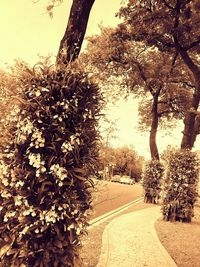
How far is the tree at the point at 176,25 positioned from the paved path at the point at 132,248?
6.95 m

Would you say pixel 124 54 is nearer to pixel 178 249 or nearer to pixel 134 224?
pixel 134 224

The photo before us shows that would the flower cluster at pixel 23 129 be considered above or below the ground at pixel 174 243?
above

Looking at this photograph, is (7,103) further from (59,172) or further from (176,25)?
(176,25)

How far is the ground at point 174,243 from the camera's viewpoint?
317 inches

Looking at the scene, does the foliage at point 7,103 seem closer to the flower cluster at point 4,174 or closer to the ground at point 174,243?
the flower cluster at point 4,174

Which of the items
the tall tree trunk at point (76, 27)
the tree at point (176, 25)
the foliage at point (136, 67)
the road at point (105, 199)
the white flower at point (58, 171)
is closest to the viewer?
the white flower at point (58, 171)

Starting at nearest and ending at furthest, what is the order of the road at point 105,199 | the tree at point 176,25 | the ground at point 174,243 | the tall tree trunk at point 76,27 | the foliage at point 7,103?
the foliage at point 7,103 → the road at point 105,199 → the tall tree trunk at point 76,27 → the ground at point 174,243 → the tree at point 176,25

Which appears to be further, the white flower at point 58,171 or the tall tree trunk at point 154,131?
the tall tree trunk at point 154,131

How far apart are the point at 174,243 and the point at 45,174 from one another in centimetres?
673

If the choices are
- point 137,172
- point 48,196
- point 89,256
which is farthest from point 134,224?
point 137,172

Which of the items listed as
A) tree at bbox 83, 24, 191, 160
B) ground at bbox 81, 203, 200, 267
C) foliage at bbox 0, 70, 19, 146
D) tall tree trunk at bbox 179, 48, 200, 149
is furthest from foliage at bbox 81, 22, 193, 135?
foliage at bbox 0, 70, 19, 146

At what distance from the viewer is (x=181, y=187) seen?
1622cm

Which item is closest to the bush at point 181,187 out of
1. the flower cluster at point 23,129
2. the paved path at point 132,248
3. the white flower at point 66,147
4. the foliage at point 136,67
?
the paved path at point 132,248

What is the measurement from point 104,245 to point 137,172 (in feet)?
341
